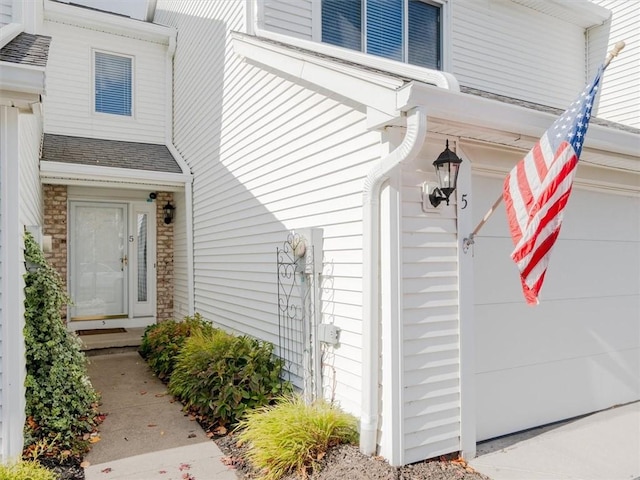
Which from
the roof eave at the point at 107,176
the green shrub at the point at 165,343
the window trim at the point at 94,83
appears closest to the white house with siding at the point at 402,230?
the green shrub at the point at 165,343

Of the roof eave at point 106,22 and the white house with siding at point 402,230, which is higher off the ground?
the roof eave at point 106,22

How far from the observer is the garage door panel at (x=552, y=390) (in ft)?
12.8

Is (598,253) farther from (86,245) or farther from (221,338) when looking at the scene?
(86,245)

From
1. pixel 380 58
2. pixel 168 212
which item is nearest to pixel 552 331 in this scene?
pixel 380 58

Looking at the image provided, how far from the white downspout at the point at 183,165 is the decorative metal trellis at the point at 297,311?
11.5 ft

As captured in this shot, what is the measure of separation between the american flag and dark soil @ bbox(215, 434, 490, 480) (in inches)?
54.8

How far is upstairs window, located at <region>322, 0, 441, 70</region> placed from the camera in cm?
571

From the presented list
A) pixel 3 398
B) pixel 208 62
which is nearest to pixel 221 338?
pixel 3 398

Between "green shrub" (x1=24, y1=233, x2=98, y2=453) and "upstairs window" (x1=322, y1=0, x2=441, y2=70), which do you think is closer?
"green shrub" (x1=24, y1=233, x2=98, y2=453)

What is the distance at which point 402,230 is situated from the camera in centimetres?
340

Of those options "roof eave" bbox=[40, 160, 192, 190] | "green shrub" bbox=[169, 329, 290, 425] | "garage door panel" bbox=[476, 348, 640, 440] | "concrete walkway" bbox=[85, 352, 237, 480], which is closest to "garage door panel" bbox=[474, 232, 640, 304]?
"garage door panel" bbox=[476, 348, 640, 440]

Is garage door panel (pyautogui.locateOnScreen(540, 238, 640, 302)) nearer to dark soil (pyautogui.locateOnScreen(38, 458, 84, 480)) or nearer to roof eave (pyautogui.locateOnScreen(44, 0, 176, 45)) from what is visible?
dark soil (pyautogui.locateOnScreen(38, 458, 84, 480))

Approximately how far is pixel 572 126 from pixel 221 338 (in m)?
4.15

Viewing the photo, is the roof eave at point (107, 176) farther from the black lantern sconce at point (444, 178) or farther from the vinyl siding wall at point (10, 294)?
the black lantern sconce at point (444, 178)
